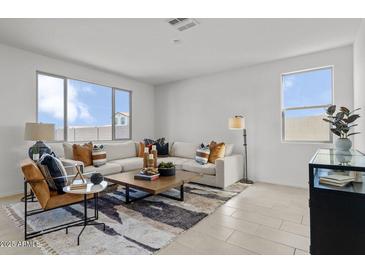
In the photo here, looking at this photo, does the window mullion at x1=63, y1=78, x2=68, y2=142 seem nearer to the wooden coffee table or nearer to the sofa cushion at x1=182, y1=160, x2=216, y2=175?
the wooden coffee table

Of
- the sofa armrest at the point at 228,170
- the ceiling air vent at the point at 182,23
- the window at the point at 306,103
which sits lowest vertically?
the sofa armrest at the point at 228,170

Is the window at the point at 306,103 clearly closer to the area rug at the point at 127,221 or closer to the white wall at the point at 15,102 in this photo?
the area rug at the point at 127,221

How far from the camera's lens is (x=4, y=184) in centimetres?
319

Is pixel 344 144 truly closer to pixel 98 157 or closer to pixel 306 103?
pixel 306 103

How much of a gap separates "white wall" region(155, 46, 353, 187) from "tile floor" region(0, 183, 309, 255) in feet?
3.42

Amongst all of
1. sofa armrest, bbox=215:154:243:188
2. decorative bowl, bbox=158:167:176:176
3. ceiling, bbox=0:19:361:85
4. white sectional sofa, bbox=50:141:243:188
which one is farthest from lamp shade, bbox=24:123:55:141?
sofa armrest, bbox=215:154:243:188

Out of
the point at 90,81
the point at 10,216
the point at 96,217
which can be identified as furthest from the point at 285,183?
the point at 90,81

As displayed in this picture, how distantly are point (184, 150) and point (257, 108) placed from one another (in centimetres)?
196

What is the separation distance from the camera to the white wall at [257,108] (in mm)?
3436

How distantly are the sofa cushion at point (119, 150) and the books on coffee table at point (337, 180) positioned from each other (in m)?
3.78

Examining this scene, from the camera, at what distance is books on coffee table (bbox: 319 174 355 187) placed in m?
1.36

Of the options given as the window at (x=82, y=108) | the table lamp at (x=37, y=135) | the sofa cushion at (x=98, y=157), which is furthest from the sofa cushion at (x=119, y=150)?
the table lamp at (x=37, y=135)

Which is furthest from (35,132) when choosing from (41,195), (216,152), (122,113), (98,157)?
(216,152)
